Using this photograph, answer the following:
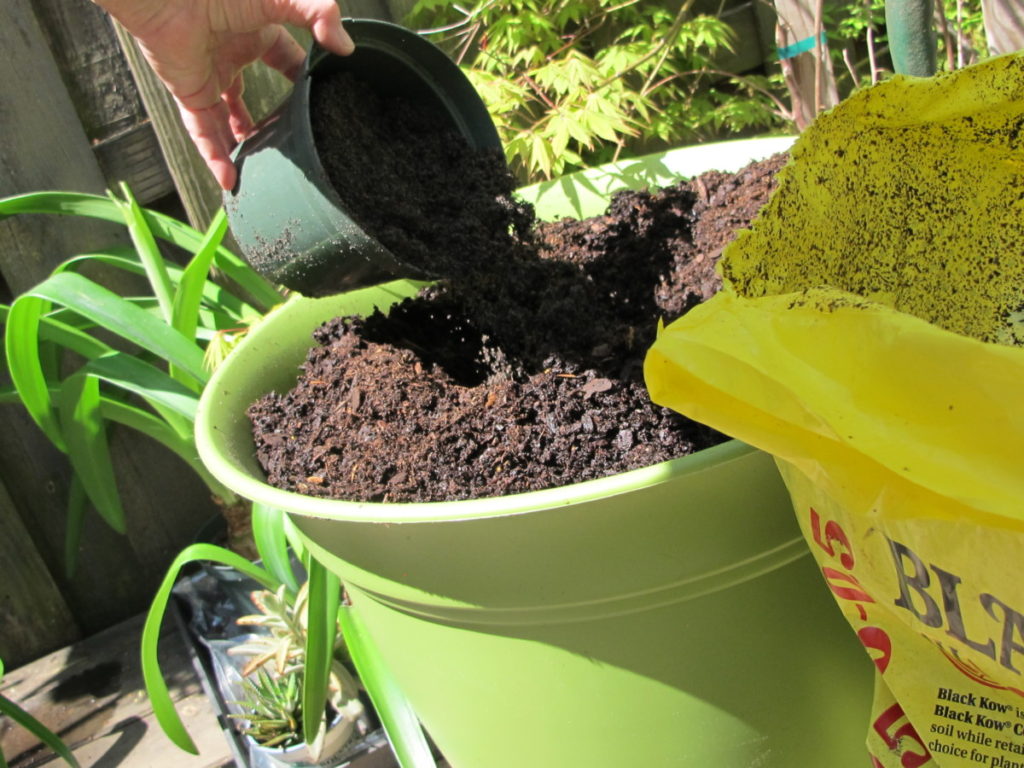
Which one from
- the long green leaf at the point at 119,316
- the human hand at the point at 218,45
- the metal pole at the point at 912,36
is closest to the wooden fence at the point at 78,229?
the long green leaf at the point at 119,316

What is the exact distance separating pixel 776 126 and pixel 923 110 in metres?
1.96

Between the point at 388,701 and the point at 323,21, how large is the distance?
977 millimetres

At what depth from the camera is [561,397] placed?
3.19 ft

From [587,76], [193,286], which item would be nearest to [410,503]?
[193,286]

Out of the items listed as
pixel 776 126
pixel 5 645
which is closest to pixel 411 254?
pixel 5 645

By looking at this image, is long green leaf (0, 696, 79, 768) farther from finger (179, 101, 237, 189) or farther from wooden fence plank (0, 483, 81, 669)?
finger (179, 101, 237, 189)

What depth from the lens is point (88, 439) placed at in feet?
5.49

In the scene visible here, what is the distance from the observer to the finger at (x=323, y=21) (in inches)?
42.7

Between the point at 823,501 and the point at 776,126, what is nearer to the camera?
the point at 823,501

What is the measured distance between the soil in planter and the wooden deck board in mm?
1027

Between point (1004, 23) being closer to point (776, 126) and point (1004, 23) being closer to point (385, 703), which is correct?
point (776, 126)

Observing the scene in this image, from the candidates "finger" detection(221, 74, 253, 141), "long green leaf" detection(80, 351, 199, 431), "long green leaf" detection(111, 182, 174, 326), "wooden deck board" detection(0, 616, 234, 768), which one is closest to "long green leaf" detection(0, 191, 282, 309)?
"long green leaf" detection(111, 182, 174, 326)

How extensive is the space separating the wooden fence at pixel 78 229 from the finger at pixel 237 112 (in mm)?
547

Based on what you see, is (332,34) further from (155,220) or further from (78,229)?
(78,229)
